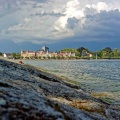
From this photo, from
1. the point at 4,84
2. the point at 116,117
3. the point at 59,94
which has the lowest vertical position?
the point at 116,117

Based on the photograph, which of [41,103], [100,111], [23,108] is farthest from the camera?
Answer: [100,111]

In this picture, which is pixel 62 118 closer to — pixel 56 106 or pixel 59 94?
pixel 56 106

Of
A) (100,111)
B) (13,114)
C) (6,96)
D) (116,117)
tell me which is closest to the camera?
(13,114)

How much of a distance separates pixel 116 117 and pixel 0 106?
293 inches

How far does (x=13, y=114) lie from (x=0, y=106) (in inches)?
12.7

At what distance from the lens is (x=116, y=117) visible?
12508 mm

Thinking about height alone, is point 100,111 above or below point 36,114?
below

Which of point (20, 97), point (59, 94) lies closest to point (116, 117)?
point (59, 94)

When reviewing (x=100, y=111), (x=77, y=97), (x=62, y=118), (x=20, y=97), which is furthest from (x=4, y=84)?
(x=77, y=97)

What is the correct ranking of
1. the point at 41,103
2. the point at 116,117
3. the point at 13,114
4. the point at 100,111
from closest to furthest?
the point at 13,114, the point at 41,103, the point at 100,111, the point at 116,117

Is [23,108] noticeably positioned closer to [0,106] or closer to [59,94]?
[0,106]

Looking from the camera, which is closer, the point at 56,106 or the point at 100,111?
the point at 56,106

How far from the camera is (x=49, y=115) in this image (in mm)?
6441

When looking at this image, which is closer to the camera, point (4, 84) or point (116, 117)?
point (4, 84)
